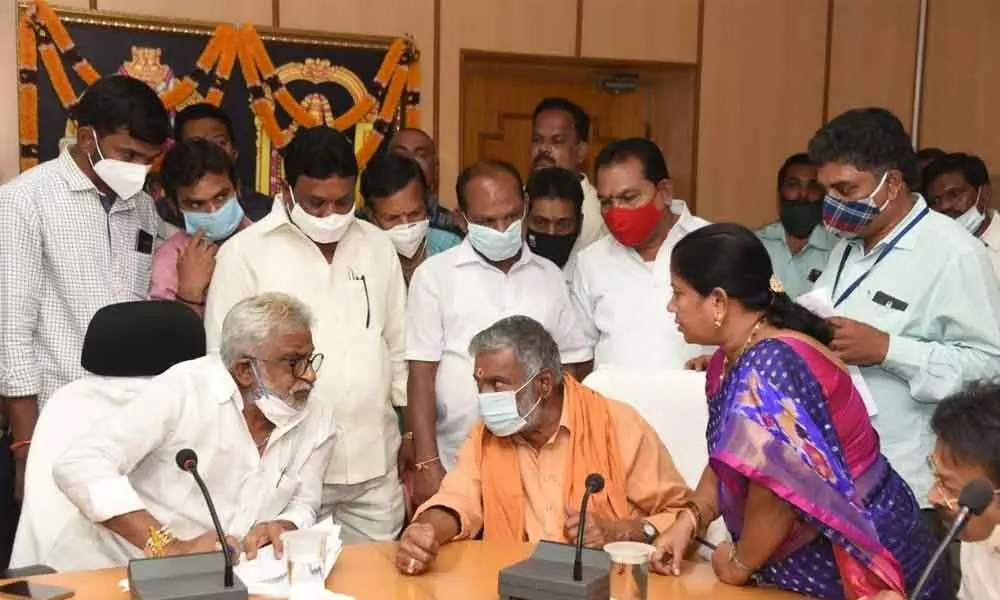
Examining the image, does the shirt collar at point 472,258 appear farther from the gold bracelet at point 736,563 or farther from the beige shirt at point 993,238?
the beige shirt at point 993,238

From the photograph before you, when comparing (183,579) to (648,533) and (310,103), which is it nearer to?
(648,533)

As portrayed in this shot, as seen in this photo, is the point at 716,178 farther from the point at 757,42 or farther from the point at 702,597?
the point at 702,597

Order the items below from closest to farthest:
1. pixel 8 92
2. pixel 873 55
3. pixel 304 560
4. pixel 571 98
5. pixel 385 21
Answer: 1. pixel 304 560
2. pixel 8 92
3. pixel 385 21
4. pixel 571 98
5. pixel 873 55

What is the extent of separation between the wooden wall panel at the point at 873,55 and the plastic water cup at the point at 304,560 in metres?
5.18

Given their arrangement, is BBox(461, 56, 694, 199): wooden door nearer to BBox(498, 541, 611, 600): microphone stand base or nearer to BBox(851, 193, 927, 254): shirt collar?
BBox(851, 193, 927, 254): shirt collar

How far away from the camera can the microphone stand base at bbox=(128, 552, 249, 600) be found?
1.93 m

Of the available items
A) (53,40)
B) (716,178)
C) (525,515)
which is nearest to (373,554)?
(525,515)

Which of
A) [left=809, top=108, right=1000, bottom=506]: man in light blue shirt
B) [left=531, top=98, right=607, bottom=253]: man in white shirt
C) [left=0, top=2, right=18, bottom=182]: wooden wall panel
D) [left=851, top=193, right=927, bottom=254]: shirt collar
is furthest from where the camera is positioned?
[left=0, top=2, right=18, bottom=182]: wooden wall panel

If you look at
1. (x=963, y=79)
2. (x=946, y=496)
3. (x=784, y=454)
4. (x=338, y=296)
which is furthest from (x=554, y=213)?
(x=963, y=79)

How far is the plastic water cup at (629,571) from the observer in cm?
204

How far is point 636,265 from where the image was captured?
3438 mm

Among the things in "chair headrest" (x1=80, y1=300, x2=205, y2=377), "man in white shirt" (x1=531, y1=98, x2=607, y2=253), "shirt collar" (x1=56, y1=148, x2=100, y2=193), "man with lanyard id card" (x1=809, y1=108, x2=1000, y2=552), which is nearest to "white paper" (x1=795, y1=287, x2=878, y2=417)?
"man with lanyard id card" (x1=809, y1=108, x2=1000, y2=552)

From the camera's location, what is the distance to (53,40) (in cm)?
475

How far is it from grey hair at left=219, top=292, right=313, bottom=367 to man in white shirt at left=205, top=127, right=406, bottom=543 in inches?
18.1
